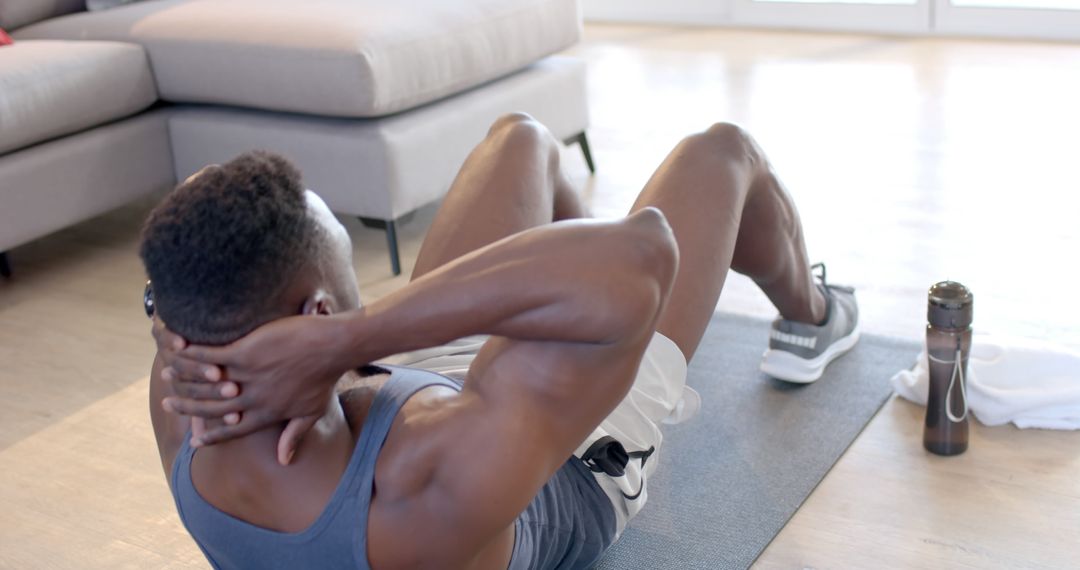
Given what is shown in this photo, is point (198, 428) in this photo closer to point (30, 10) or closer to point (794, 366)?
point (794, 366)

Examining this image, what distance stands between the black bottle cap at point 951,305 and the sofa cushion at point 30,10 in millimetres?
2602

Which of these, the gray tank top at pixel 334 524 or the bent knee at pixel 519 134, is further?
the bent knee at pixel 519 134

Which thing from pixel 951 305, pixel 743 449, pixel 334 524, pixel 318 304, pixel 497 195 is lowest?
pixel 743 449

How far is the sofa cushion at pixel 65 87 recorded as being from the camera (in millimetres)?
2637

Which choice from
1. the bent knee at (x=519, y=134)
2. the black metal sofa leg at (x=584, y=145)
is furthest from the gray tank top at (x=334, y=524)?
the black metal sofa leg at (x=584, y=145)

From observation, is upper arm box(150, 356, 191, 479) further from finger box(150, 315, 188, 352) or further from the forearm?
the forearm

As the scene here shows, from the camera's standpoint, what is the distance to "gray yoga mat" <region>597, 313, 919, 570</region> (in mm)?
1667

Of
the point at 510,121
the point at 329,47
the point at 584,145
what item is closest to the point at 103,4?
the point at 329,47

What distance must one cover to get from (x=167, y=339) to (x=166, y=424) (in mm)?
252

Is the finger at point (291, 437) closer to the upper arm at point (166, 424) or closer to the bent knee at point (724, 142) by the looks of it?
the upper arm at point (166, 424)

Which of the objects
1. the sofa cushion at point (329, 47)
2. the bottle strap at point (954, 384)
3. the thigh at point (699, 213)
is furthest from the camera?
the sofa cushion at point (329, 47)

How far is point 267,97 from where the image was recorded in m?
2.75

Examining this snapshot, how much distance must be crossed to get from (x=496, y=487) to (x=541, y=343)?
0.14 metres

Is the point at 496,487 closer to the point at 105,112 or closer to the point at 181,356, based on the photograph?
the point at 181,356
